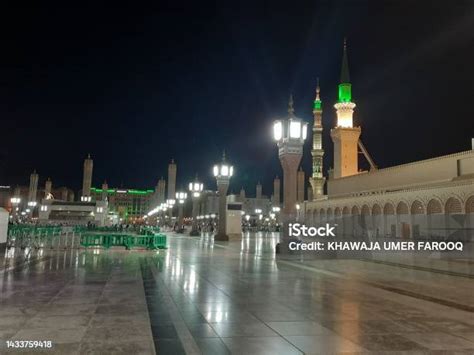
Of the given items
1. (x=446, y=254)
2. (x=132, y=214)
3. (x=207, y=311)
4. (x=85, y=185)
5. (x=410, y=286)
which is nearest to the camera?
(x=207, y=311)

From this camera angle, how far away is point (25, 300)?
9.01m

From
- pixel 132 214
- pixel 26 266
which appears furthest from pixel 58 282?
pixel 132 214

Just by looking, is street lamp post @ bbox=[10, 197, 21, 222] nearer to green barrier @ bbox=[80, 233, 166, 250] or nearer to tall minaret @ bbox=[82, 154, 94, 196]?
tall minaret @ bbox=[82, 154, 94, 196]

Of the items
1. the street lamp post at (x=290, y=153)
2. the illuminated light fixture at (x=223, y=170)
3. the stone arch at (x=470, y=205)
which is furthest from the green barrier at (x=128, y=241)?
the stone arch at (x=470, y=205)

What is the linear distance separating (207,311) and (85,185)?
116m

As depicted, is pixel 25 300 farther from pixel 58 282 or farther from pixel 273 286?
pixel 273 286

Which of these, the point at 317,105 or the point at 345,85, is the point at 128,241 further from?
the point at 317,105

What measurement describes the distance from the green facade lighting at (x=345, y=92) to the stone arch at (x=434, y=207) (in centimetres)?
5513

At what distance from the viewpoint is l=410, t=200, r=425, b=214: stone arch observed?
38091 millimetres

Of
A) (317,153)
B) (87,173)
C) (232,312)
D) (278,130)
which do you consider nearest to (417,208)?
(278,130)

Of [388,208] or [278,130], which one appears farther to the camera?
[388,208]

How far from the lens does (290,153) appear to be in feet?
75.2

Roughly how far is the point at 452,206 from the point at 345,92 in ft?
199

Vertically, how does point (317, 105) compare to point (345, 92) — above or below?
above
